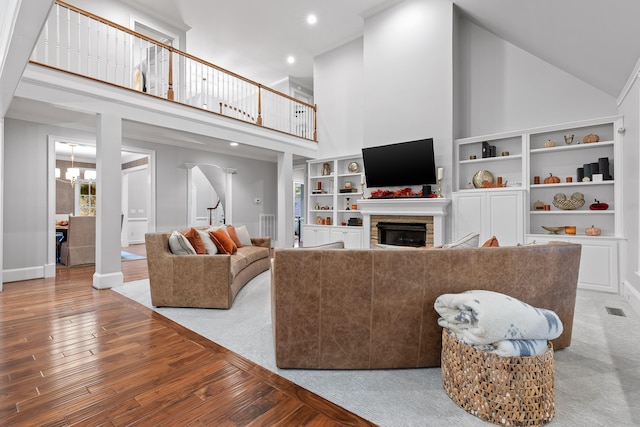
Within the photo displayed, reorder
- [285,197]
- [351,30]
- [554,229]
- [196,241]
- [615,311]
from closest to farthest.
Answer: [615,311]
[196,241]
[554,229]
[351,30]
[285,197]

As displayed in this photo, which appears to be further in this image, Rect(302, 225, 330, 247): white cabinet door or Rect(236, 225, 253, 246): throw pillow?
Rect(302, 225, 330, 247): white cabinet door

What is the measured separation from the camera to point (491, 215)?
15.3 ft

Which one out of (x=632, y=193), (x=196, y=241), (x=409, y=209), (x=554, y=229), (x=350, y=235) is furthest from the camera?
(x=350, y=235)

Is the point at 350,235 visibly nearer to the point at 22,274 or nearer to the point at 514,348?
the point at 514,348

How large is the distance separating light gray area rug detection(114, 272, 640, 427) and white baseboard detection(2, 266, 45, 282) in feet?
11.5

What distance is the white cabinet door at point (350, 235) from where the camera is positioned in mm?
6480

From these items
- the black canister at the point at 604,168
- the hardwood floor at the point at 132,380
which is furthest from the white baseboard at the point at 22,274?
the black canister at the point at 604,168

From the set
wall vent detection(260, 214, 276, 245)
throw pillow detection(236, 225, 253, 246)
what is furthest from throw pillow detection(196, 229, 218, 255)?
wall vent detection(260, 214, 276, 245)

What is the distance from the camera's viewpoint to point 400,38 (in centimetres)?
578

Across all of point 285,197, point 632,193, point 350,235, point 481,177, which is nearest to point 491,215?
point 481,177

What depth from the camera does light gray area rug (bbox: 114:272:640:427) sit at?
1542 mm

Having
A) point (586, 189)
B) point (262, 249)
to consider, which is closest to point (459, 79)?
point (586, 189)

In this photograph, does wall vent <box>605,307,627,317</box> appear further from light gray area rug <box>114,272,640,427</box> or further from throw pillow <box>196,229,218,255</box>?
throw pillow <box>196,229,218,255</box>

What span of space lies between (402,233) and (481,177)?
5.36 ft
